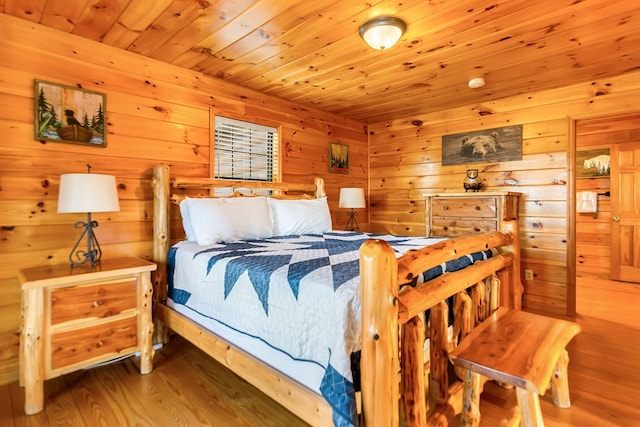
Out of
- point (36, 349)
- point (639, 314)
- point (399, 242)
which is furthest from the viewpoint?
point (639, 314)

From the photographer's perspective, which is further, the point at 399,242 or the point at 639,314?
the point at 639,314

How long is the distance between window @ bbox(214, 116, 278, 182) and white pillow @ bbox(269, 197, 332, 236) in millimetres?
483

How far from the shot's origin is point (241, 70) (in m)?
2.79

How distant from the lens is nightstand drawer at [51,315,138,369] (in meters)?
1.81

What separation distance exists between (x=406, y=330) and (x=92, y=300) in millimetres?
1761

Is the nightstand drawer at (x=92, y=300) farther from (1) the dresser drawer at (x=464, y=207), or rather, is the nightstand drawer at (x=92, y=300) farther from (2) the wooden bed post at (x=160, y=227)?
(1) the dresser drawer at (x=464, y=207)

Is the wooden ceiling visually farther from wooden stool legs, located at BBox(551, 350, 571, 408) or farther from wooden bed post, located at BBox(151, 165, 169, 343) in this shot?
wooden stool legs, located at BBox(551, 350, 571, 408)

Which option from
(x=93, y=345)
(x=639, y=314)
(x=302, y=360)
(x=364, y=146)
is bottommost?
(x=639, y=314)

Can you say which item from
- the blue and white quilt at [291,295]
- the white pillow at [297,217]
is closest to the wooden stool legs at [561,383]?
the blue and white quilt at [291,295]

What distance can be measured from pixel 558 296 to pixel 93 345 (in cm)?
390

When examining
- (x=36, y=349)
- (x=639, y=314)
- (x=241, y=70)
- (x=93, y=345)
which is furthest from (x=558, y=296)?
(x=36, y=349)

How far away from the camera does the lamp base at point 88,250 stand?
2.08 metres

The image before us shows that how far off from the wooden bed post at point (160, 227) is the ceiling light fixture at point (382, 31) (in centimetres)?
170

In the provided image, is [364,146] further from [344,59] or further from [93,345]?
[93,345]
